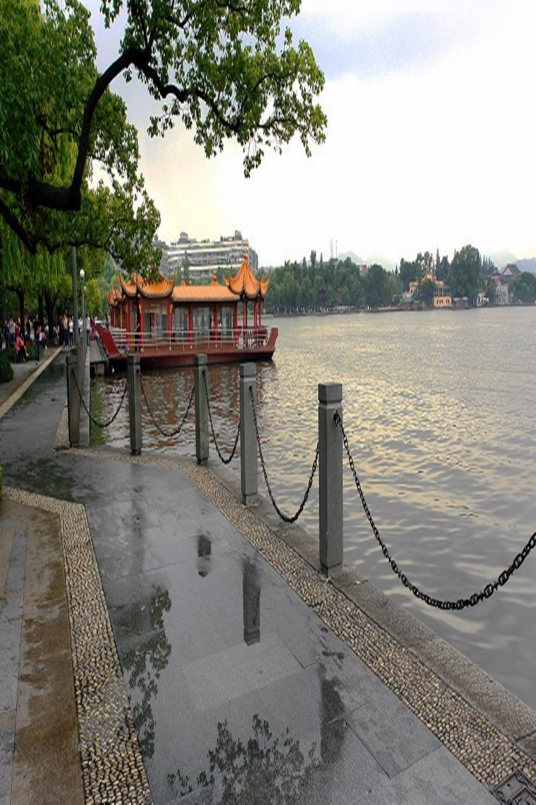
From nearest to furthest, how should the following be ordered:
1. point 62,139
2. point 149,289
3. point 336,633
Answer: point 336,633 → point 62,139 → point 149,289

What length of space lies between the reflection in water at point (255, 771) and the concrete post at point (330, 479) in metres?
2.22

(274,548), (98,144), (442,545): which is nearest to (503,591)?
(442,545)

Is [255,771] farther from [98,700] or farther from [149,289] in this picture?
[149,289]

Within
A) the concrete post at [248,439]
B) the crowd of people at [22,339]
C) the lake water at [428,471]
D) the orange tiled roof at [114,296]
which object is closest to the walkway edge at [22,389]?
the crowd of people at [22,339]

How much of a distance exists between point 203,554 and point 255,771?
9.97ft

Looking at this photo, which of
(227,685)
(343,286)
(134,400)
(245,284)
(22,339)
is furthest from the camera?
(343,286)

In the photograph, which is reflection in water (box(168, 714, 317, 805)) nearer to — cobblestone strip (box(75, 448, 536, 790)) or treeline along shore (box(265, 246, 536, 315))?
cobblestone strip (box(75, 448, 536, 790))

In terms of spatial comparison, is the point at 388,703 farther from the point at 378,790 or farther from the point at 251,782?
the point at 251,782

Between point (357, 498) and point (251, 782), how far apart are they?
6846mm

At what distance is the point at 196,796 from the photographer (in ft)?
9.66

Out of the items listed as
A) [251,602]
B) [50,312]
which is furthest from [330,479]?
[50,312]

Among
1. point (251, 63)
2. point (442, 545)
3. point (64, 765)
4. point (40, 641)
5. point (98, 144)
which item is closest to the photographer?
point (64, 765)

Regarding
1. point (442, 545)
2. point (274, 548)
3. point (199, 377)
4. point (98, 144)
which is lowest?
point (442, 545)

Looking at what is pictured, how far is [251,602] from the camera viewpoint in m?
4.99
